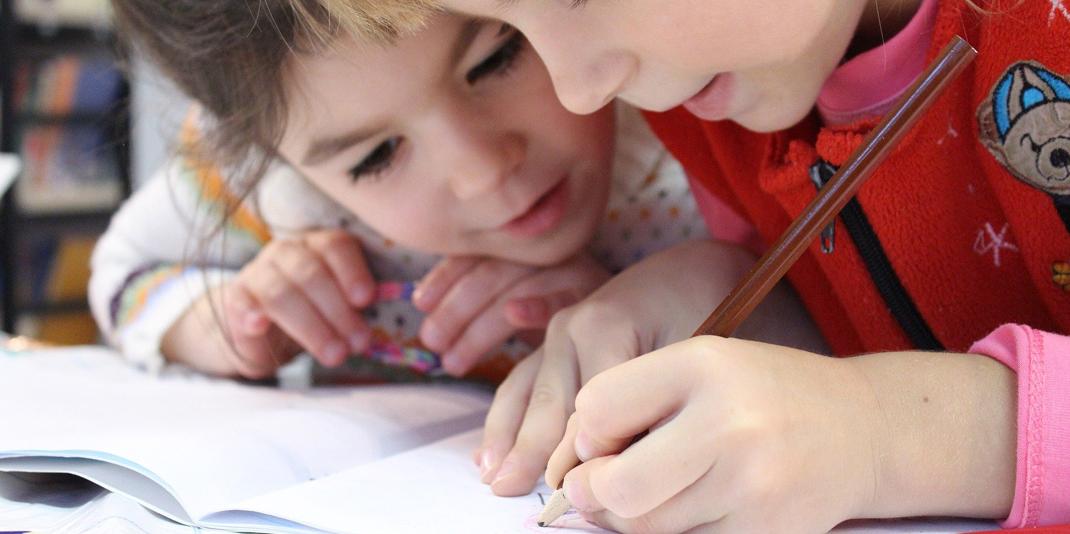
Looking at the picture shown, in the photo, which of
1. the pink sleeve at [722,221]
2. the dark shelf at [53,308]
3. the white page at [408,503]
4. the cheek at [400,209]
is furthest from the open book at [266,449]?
the dark shelf at [53,308]

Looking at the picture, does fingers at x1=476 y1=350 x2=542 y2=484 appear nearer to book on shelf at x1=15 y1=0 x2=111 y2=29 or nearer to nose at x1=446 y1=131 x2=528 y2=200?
nose at x1=446 y1=131 x2=528 y2=200

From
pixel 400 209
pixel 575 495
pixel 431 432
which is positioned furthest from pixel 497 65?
pixel 575 495

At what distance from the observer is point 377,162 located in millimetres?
666

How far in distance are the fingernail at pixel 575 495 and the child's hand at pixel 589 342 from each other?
0.07 metres

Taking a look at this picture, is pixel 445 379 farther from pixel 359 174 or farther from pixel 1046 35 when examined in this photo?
pixel 1046 35

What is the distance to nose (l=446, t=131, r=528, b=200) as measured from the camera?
0.61 m

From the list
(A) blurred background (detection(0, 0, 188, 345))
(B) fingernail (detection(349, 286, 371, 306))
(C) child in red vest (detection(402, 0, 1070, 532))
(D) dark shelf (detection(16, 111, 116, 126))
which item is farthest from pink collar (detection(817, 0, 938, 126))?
(D) dark shelf (detection(16, 111, 116, 126))

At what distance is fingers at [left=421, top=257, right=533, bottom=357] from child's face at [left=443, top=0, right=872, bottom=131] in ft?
0.80

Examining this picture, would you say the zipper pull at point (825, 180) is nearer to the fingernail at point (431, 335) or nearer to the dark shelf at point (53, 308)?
the fingernail at point (431, 335)

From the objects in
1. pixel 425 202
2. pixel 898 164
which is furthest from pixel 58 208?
pixel 898 164

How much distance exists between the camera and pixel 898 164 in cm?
53

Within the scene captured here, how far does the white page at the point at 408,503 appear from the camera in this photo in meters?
0.40

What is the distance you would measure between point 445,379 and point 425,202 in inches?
7.8

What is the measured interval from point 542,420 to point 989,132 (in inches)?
9.5
